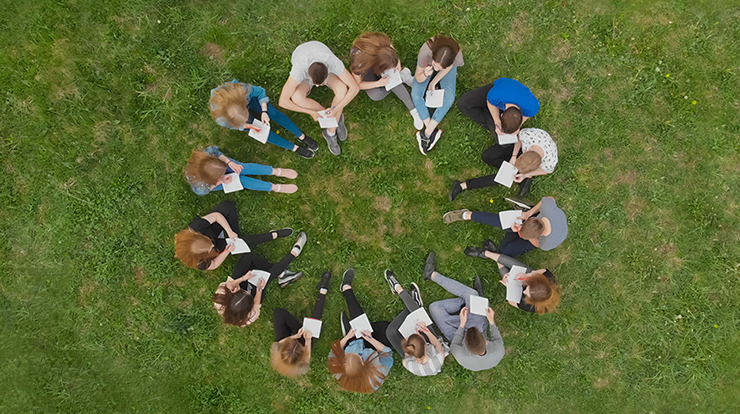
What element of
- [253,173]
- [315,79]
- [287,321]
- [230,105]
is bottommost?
[287,321]

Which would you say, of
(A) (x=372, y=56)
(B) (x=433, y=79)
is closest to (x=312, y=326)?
Result: (A) (x=372, y=56)

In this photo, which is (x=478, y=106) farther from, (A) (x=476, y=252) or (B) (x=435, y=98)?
(A) (x=476, y=252)

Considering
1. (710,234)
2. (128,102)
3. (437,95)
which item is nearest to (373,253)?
(437,95)

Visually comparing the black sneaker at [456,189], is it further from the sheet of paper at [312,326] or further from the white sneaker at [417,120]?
the sheet of paper at [312,326]

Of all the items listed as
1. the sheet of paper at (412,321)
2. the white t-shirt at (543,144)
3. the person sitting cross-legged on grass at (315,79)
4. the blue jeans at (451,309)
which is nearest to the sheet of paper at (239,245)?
the person sitting cross-legged on grass at (315,79)

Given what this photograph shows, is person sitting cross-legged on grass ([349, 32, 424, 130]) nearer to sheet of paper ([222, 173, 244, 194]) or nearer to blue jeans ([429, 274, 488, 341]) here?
sheet of paper ([222, 173, 244, 194])

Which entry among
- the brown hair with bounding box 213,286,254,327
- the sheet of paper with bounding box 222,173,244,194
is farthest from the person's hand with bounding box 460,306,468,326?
the sheet of paper with bounding box 222,173,244,194
